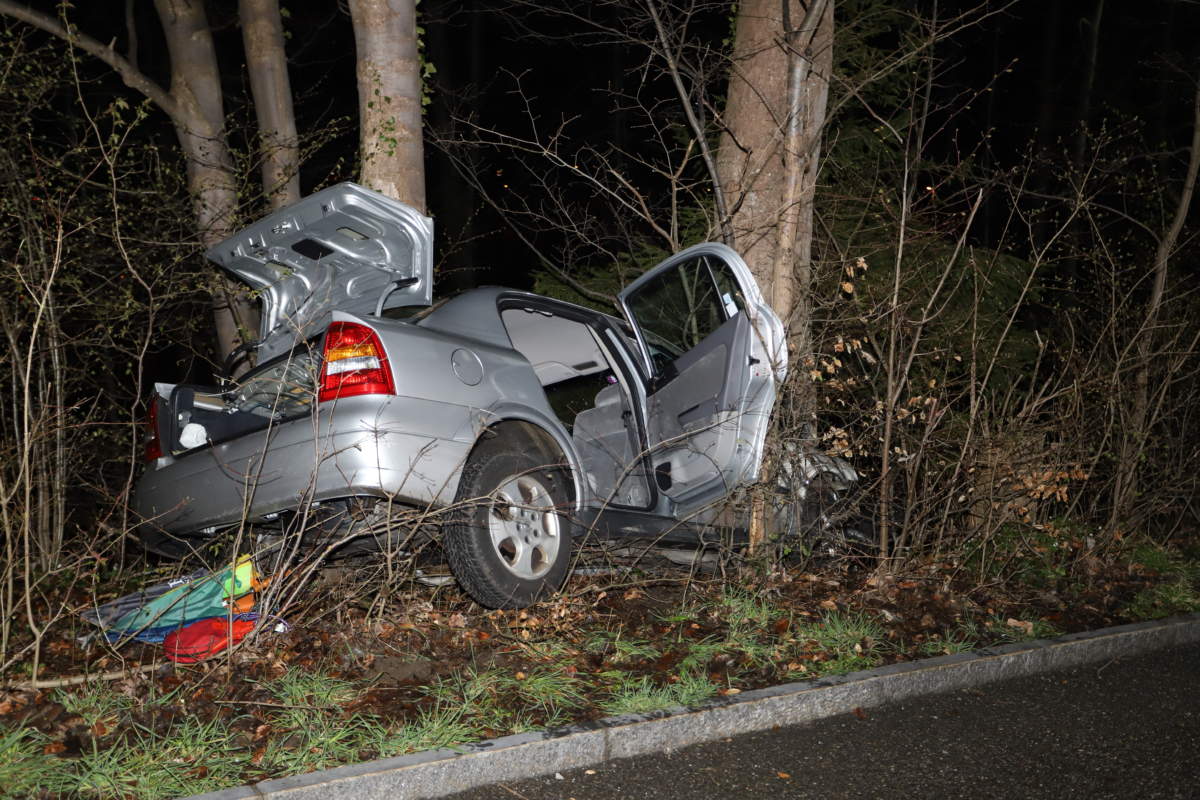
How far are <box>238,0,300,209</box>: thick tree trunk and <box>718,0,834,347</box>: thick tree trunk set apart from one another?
3.85 metres

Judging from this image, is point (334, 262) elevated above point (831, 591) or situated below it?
above

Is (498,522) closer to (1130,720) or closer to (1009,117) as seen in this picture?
(1130,720)

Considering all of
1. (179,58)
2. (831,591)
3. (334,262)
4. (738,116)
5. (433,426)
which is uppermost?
(179,58)

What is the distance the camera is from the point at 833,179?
37.5 feet

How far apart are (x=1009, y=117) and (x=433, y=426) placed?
2933 cm

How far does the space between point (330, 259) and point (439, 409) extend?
141 cm

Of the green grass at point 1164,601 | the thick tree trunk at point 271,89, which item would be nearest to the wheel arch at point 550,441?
the green grass at point 1164,601

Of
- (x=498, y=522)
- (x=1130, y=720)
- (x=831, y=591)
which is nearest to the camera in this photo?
(x=1130, y=720)

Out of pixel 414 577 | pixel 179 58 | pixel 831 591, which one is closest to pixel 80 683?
pixel 414 577

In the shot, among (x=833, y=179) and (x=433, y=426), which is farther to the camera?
(x=833, y=179)

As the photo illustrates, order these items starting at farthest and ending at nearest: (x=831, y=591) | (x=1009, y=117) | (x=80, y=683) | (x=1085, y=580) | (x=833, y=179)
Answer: (x=1009, y=117) → (x=833, y=179) → (x=1085, y=580) → (x=831, y=591) → (x=80, y=683)

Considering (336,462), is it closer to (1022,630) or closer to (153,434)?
(153,434)

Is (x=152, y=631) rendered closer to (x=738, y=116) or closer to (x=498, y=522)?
(x=498, y=522)

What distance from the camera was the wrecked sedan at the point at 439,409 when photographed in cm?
494
